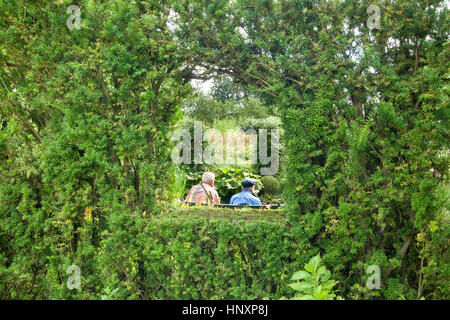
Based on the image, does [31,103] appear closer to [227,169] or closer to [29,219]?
[29,219]

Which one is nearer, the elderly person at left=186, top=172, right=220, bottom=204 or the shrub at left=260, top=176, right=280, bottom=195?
the elderly person at left=186, top=172, right=220, bottom=204

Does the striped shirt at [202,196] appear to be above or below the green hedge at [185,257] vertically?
above

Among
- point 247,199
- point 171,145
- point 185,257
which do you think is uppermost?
point 171,145

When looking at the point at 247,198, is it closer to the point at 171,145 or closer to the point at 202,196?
the point at 202,196

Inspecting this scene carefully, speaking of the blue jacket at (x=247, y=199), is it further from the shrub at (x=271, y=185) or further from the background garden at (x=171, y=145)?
the shrub at (x=271, y=185)

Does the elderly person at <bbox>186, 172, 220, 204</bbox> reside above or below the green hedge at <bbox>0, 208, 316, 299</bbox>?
above

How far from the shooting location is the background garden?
10.3ft

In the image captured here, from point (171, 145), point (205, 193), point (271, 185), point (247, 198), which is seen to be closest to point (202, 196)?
point (205, 193)

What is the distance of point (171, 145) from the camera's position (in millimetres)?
3984

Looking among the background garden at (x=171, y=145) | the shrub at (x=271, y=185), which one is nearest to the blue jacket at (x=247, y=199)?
the background garden at (x=171, y=145)

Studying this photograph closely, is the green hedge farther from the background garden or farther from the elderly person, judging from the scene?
the elderly person

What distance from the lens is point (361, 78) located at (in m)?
3.26

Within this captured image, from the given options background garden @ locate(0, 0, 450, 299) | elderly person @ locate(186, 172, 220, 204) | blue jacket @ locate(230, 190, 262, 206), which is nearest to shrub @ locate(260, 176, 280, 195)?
elderly person @ locate(186, 172, 220, 204)

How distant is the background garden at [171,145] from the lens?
314cm
